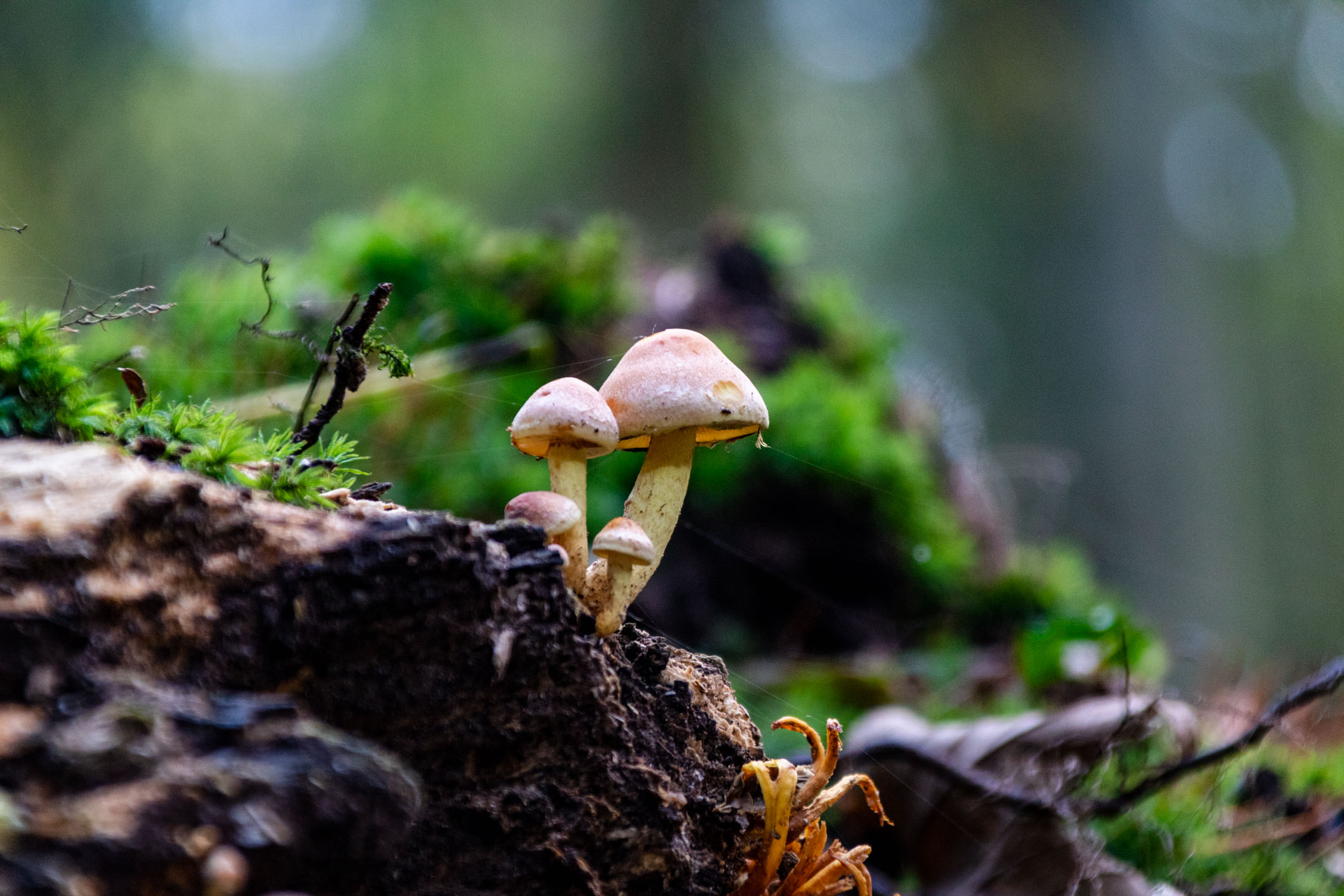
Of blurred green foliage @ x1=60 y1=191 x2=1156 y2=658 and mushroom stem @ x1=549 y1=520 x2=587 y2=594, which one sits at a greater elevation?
blurred green foliage @ x1=60 y1=191 x2=1156 y2=658

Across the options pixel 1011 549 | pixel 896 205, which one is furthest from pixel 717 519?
pixel 896 205

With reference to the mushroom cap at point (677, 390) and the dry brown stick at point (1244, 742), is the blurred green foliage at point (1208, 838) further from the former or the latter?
the mushroom cap at point (677, 390)

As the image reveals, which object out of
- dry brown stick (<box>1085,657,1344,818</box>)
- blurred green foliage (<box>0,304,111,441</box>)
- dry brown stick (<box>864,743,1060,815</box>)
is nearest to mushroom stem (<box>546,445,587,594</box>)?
blurred green foliage (<box>0,304,111,441</box>)

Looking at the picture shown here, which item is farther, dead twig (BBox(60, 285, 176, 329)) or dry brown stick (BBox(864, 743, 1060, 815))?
dry brown stick (BBox(864, 743, 1060, 815))

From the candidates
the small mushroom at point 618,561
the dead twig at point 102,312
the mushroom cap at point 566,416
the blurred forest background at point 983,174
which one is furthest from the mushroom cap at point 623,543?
the blurred forest background at point 983,174

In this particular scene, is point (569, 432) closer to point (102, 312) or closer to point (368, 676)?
point (368, 676)

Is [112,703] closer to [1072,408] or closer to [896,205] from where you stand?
[1072,408]

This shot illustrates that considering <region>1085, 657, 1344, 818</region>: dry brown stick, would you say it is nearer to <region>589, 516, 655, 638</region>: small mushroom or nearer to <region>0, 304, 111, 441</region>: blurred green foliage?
<region>589, 516, 655, 638</region>: small mushroom

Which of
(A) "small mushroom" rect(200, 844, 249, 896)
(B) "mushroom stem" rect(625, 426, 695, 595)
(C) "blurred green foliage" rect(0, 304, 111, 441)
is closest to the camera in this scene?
(A) "small mushroom" rect(200, 844, 249, 896)
